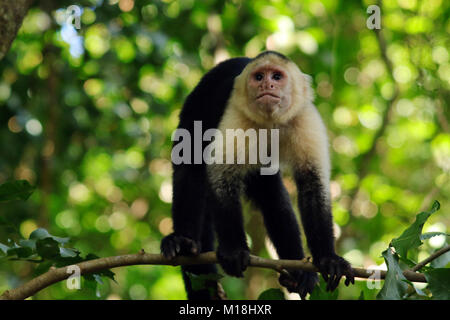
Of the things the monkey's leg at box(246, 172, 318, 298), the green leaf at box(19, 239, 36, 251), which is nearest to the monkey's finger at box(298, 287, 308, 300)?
the monkey's leg at box(246, 172, 318, 298)

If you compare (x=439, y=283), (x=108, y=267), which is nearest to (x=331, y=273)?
(x=439, y=283)

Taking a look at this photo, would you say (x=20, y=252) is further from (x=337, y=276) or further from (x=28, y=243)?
(x=337, y=276)

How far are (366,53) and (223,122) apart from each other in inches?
206

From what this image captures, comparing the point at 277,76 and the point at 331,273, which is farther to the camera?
the point at 277,76

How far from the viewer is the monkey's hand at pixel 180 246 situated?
3.15 meters

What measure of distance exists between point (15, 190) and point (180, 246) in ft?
3.48

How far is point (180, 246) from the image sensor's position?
3.20 metres

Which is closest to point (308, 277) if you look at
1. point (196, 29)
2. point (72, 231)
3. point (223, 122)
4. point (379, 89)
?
point (223, 122)

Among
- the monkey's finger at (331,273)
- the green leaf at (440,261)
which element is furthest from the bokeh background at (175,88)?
the green leaf at (440,261)

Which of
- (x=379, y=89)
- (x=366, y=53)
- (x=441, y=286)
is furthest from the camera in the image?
(x=366, y=53)

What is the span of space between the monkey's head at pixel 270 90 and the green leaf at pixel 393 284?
1.53m

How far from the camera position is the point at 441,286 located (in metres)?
2.07

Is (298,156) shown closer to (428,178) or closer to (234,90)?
(234,90)

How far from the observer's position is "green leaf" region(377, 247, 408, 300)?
2.07 metres
